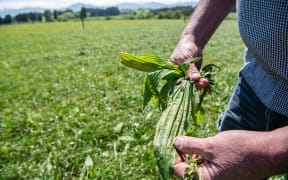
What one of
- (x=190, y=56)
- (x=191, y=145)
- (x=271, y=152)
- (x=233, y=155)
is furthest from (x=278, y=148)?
(x=190, y=56)

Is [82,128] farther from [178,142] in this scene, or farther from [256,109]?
[178,142]

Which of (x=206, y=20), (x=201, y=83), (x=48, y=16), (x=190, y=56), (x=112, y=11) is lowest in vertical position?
(x=112, y=11)

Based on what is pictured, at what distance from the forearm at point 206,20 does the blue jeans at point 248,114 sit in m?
0.35

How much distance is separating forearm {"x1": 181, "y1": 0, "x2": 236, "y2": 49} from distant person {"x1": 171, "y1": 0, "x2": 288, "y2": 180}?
0.51ft

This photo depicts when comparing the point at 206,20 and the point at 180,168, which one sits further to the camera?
the point at 206,20

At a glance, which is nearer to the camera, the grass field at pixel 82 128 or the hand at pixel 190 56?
the hand at pixel 190 56

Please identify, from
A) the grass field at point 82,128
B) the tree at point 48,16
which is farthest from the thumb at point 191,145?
the tree at point 48,16

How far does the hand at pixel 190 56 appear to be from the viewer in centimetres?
190

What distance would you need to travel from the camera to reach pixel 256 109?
1.98 m

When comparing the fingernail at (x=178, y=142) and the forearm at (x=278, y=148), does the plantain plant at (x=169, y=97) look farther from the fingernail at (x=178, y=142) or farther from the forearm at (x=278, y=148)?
the forearm at (x=278, y=148)

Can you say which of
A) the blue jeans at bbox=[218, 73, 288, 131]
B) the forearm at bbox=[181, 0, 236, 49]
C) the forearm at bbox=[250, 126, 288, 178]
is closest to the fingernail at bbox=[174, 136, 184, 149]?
the forearm at bbox=[250, 126, 288, 178]

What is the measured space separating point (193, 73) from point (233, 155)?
60 centimetres

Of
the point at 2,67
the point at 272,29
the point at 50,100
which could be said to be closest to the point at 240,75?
the point at 272,29

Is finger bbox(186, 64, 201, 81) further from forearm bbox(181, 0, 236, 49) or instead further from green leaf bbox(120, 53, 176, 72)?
forearm bbox(181, 0, 236, 49)
